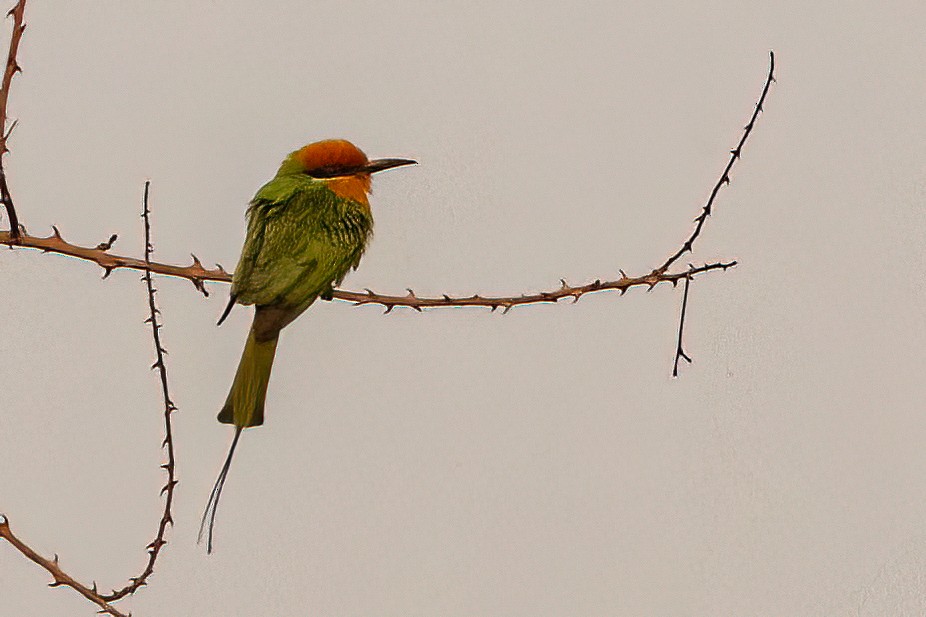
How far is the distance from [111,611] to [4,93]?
536 millimetres

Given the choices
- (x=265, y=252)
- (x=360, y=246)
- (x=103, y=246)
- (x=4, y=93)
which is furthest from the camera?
(x=360, y=246)

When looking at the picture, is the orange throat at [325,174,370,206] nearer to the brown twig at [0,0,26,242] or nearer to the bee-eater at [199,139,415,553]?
the bee-eater at [199,139,415,553]

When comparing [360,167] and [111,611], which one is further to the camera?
[360,167]

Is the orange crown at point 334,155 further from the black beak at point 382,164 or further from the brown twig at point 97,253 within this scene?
the brown twig at point 97,253

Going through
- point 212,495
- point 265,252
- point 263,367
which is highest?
point 265,252

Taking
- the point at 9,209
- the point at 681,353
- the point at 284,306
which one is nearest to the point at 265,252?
the point at 284,306

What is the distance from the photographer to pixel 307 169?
1541mm

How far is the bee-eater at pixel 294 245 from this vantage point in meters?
1.39

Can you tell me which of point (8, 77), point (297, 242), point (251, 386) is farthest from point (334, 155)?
point (8, 77)

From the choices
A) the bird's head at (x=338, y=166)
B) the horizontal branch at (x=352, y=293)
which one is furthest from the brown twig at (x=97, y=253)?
the bird's head at (x=338, y=166)

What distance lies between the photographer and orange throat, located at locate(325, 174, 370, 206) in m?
1.53

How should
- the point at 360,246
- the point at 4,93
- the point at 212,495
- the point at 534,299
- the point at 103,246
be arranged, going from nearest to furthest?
the point at 4,93, the point at 103,246, the point at 534,299, the point at 212,495, the point at 360,246

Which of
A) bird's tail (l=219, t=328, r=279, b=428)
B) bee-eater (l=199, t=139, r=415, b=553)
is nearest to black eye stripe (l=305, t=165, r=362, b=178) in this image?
bee-eater (l=199, t=139, r=415, b=553)

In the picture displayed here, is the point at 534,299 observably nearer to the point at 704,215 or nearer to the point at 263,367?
the point at 704,215
